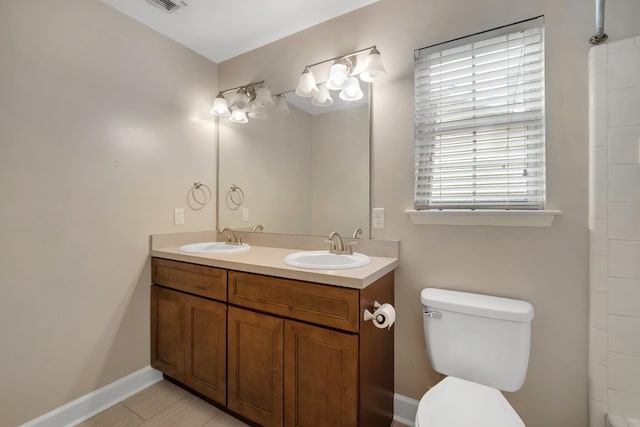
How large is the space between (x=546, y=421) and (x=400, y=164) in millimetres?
1406

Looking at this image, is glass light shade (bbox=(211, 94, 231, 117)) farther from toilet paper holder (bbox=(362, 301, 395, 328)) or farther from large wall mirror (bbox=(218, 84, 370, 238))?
toilet paper holder (bbox=(362, 301, 395, 328))

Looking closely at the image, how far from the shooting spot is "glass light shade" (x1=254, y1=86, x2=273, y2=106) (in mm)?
2049

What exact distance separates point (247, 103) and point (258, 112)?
11 cm

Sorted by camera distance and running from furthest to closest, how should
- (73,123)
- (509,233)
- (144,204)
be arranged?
(144,204)
(73,123)
(509,233)

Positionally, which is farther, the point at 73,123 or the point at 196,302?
the point at 196,302

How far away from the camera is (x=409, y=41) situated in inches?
61.3

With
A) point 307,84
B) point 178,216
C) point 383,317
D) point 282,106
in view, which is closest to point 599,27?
point 307,84

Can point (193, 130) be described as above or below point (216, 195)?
above

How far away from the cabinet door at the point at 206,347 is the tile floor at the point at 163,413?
109 millimetres

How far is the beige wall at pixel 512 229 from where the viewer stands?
121 cm

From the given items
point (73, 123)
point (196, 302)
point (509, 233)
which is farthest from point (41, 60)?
point (509, 233)

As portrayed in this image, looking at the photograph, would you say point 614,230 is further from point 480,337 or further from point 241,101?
point 241,101

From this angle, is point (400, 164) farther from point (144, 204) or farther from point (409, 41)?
point (144, 204)

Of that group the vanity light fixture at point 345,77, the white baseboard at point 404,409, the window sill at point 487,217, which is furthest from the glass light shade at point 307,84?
the white baseboard at point 404,409
